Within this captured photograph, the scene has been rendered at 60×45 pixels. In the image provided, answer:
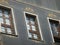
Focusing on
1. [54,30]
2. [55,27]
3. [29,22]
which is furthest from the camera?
[55,27]

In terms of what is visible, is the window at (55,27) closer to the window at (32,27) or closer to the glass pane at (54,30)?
the glass pane at (54,30)

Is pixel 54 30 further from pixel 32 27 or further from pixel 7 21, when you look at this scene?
pixel 7 21

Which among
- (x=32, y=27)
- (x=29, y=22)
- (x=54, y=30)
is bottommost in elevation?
(x=54, y=30)

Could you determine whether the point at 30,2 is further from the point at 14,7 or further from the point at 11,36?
the point at 11,36

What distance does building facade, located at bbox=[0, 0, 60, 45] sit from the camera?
1359cm

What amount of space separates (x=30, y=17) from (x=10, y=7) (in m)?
1.59

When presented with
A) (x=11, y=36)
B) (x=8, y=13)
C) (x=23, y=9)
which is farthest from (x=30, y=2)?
(x=11, y=36)

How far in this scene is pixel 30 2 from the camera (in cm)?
1530

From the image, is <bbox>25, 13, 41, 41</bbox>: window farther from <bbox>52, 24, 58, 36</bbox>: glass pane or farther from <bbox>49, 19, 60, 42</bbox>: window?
<bbox>52, 24, 58, 36</bbox>: glass pane

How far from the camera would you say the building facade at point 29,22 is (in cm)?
1359

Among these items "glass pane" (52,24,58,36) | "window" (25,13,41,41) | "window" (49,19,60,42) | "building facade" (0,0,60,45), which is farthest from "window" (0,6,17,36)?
"glass pane" (52,24,58,36)

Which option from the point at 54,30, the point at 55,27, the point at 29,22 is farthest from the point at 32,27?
the point at 55,27

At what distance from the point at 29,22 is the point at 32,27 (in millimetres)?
328

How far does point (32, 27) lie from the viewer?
14953mm
